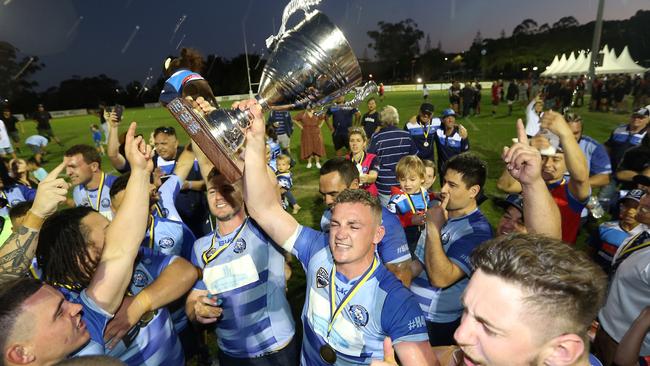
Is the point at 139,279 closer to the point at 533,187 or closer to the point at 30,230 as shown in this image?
the point at 30,230

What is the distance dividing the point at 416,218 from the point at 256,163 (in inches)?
95.9

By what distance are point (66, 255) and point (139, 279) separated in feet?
1.71

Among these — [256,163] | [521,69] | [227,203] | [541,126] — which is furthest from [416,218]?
[521,69]

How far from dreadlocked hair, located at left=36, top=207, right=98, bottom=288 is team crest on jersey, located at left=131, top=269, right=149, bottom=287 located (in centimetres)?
39

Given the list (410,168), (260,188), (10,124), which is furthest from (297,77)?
(10,124)

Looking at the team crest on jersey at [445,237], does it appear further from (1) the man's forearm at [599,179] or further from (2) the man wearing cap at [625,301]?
(1) the man's forearm at [599,179]

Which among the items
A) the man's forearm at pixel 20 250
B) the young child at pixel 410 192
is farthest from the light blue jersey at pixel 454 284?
the man's forearm at pixel 20 250

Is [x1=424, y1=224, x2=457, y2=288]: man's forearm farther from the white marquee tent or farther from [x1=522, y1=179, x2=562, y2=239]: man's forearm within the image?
the white marquee tent

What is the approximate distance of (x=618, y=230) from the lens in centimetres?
380

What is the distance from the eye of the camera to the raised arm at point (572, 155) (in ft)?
7.84

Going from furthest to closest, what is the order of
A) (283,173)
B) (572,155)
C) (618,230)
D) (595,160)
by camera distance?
1. (283,173)
2. (595,160)
3. (618,230)
4. (572,155)

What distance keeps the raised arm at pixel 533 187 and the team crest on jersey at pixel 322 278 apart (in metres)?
1.19

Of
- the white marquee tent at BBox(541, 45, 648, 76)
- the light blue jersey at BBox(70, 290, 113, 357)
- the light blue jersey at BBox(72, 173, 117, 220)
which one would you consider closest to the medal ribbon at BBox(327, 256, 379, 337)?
the light blue jersey at BBox(70, 290, 113, 357)

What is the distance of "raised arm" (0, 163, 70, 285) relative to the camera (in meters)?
2.05
